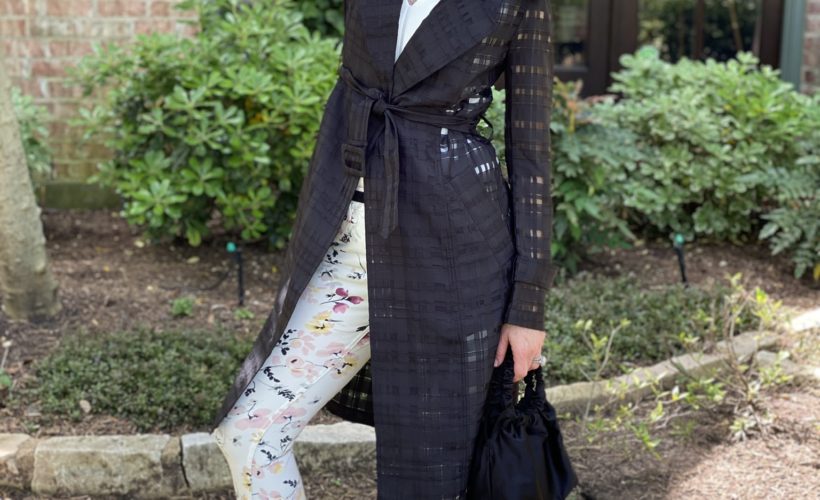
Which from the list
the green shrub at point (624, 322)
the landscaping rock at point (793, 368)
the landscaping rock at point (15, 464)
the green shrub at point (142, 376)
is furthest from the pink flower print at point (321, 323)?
the landscaping rock at point (793, 368)

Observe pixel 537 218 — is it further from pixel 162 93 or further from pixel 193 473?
pixel 162 93

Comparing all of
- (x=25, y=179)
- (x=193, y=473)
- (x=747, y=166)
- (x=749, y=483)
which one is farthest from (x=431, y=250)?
(x=747, y=166)

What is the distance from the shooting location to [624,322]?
3.90m

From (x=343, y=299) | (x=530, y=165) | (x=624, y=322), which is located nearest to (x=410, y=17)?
(x=530, y=165)

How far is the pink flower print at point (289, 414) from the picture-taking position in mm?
2182

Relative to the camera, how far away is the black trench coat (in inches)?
83.0

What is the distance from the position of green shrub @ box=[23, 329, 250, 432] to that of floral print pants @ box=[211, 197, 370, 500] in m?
1.39

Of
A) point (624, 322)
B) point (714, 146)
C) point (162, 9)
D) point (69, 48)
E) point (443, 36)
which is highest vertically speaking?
point (162, 9)

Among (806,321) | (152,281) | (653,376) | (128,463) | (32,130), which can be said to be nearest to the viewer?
(128,463)

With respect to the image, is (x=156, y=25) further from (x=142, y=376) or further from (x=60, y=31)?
(x=142, y=376)

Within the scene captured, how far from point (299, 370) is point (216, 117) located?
2860 mm

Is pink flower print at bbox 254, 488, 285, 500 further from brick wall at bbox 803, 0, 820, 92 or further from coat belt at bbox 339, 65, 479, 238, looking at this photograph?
brick wall at bbox 803, 0, 820, 92

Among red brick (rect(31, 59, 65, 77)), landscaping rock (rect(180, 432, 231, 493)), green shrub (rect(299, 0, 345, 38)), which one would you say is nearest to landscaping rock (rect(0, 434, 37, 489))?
landscaping rock (rect(180, 432, 231, 493))

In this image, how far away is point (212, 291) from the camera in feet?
16.0
